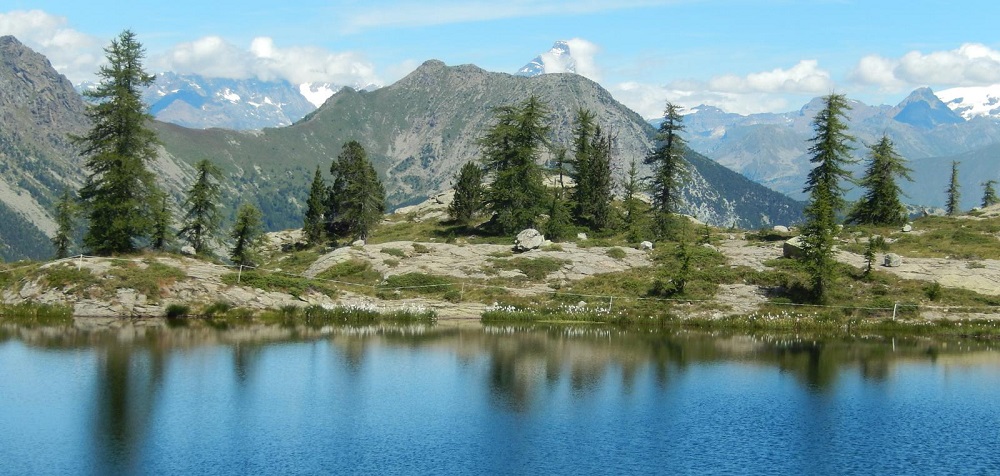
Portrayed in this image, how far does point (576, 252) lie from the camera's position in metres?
91.1

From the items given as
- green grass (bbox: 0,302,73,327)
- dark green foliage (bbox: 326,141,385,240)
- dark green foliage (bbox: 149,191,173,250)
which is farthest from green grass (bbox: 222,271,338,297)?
dark green foliage (bbox: 326,141,385,240)

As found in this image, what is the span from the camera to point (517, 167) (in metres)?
102

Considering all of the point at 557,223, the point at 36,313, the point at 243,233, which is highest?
the point at 557,223

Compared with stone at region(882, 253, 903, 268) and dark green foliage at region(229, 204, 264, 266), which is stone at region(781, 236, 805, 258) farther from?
dark green foliage at region(229, 204, 264, 266)

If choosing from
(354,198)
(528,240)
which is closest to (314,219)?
(354,198)

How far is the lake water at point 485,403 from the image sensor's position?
3650 centimetres

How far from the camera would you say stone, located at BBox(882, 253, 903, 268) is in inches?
3206

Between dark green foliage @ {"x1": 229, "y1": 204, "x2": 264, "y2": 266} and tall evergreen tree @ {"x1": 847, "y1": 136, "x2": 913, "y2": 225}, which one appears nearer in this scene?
dark green foliage @ {"x1": 229, "y1": 204, "x2": 264, "y2": 266}

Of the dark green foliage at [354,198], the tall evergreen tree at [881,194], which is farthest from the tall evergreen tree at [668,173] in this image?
the dark green foliage at [354,198]

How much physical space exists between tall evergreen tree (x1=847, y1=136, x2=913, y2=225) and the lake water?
3553 cm

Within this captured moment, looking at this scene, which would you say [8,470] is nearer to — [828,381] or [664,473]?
[664,473]

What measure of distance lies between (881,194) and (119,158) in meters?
77.3

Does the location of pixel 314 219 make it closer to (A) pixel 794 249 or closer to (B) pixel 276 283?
(B) pixel 276 283

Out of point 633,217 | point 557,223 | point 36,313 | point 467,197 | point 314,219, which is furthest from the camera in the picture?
point 314,219
